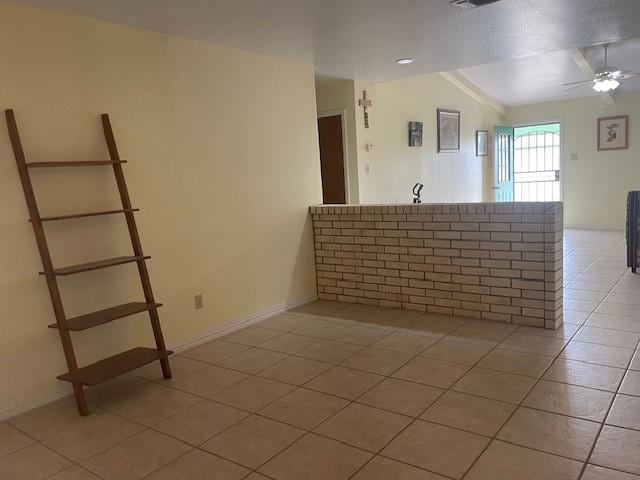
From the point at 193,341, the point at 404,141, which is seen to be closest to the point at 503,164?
the point at 404,141

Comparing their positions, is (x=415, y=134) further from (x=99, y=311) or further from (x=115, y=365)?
(x=115, y=365)

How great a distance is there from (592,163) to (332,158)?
17.1ft

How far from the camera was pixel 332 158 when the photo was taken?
556cm

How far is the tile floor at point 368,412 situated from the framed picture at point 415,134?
3.18m

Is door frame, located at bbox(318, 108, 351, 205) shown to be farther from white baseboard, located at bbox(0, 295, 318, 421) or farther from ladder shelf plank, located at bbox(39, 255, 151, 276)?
ladder shelf plank, located at bbox(39, 255, 151, 276)

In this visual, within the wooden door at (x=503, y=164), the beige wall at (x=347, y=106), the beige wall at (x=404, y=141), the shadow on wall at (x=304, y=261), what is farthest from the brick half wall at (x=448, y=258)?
the wooden door at (x=503, y=164)

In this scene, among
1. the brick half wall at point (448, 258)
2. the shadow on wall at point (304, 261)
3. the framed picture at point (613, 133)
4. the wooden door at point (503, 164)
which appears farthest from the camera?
the wooden door at point (503, 164)

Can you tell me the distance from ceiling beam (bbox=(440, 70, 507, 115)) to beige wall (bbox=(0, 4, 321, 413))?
3371mm

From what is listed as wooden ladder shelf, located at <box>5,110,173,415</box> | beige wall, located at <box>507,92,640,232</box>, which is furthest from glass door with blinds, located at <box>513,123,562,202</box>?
wooden ladder shelf, located at <box>5,110,173,415</box>

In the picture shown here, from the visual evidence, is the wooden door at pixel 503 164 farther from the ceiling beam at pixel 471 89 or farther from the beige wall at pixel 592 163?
the beige wall at pixel 592 163

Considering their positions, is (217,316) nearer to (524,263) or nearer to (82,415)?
(82,415)

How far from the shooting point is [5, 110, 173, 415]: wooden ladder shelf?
248 cm

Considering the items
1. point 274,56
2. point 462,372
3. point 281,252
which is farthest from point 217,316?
point 274,56

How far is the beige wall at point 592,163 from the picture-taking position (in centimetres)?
784
